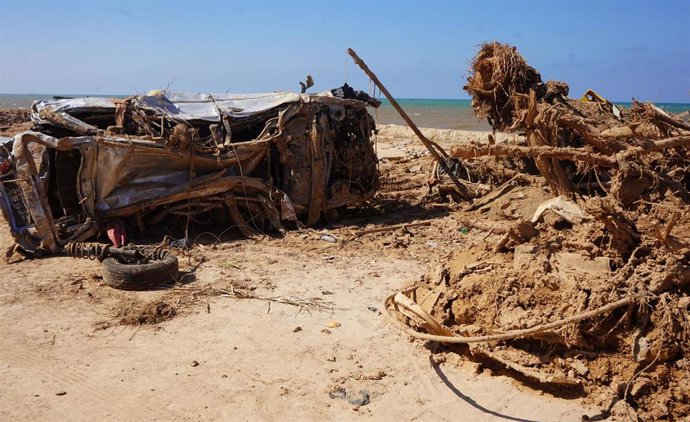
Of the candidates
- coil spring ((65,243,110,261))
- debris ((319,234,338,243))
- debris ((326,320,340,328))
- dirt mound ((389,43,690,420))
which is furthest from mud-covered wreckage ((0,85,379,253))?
dirt mound ((389,43,690,420))

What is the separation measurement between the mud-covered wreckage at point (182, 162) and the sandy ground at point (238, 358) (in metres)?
0.90

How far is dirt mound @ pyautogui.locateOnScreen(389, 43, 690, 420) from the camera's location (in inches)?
163

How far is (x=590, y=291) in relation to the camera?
4.47 metres

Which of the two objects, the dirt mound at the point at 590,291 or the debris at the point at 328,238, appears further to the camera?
the debris at the point at 328,238

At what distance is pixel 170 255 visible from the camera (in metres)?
6.93

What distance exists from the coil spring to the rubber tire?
0.67 m

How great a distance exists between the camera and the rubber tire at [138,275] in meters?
6.38

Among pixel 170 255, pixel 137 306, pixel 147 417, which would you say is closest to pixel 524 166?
pixel 170 255

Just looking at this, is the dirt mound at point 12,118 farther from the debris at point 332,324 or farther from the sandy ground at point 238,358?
the debris at point 332,324

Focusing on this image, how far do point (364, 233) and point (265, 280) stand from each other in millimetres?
2390

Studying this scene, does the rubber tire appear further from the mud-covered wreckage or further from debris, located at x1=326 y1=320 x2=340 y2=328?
debris, located at x1=326 y1=320 x2=340 y2=328

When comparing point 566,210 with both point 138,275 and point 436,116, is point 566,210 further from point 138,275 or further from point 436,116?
point 436,116

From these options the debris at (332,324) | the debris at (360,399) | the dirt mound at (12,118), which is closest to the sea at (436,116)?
the dirt mound at (12,118)

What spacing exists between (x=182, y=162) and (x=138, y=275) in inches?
94.2
